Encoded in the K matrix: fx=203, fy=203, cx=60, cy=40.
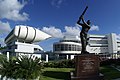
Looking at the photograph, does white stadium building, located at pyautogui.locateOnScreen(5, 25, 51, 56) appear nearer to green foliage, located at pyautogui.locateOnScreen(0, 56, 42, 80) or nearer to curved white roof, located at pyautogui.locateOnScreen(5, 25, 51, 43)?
curved white roof, located at pyautogui.locateOnScreen(5, 25, 51, 43)

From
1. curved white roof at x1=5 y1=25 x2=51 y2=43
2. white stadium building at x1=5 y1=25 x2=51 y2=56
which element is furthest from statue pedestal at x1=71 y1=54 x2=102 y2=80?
curved white roof at x1=5 y1=25 x2=51 y2=43

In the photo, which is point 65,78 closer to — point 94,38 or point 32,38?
point 32,38

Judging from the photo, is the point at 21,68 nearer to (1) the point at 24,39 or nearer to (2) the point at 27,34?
(2) the point at 27,34

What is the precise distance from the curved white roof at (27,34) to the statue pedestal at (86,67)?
65.4m

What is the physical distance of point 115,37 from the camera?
349ft

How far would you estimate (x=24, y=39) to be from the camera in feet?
272

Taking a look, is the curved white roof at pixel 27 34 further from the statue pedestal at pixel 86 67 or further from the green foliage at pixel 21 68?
the green foliage at pixel 21 68

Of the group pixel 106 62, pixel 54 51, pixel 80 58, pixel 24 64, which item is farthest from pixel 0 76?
pixel 54 51

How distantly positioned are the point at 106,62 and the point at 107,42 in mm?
80622

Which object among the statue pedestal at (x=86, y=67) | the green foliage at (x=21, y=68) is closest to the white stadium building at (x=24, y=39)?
the statue pedestal at (x=86, y=67)

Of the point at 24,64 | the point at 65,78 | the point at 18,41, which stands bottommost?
the point at 65,78

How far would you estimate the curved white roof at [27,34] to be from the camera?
259 ft

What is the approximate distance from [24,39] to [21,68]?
2784 inches

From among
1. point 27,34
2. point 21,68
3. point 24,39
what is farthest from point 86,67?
point 24,39
